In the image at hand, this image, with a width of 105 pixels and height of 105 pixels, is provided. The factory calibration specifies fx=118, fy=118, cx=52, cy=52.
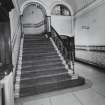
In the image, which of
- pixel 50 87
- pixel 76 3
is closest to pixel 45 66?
pixel 50 87

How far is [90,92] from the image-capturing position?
3.45 m

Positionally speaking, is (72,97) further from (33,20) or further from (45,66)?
(33,20)

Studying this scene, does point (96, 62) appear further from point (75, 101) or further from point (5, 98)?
point (5, 98)

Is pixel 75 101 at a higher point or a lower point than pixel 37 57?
lower

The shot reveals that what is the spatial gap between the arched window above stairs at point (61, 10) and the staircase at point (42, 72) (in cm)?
412

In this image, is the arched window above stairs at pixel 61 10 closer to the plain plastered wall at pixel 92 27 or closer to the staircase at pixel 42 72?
the plain plastered wall at pixel 92 27

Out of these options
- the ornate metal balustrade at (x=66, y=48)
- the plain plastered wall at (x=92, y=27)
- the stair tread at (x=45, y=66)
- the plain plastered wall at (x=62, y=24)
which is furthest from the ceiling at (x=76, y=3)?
the stair tread at (x=45, y=66)

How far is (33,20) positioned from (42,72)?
248 inches

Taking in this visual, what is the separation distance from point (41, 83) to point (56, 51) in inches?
91.5

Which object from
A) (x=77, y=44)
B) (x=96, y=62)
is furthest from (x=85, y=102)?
(x=77, y=44)

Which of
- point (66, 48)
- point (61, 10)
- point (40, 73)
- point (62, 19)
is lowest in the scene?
point (40, 73)

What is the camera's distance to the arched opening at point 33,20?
939 cm

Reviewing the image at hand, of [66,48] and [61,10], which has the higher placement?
[61,10]

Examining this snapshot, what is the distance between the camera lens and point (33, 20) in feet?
31.3
